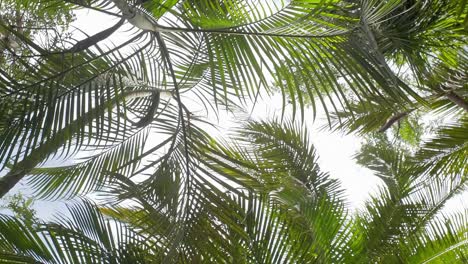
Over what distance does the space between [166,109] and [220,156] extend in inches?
17.3

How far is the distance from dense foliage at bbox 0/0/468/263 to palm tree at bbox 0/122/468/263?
1 centimetres

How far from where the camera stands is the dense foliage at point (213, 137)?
5.21ft

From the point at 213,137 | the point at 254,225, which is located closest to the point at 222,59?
the point at 213,137

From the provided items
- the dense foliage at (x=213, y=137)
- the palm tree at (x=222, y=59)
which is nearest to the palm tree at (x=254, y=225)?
the dense foliage at (x=213, y=137)

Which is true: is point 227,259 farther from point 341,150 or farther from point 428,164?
point 341,150

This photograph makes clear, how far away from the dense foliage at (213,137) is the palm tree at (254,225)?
12mm

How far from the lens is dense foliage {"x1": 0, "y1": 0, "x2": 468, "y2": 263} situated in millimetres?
1587

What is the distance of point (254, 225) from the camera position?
327 centimetres

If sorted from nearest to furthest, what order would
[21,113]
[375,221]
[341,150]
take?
A: 1. [21,113]
2. [375,221]
3. [341,150]

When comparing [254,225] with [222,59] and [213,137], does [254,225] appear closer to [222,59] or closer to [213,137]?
[213,137]

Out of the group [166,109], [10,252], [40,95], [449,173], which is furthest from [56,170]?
[449,173]

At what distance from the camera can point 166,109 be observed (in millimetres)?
2674

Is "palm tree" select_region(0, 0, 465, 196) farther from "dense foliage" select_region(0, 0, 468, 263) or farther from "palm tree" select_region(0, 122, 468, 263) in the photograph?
"palm tree" select_region(0, 122, 468, 263)

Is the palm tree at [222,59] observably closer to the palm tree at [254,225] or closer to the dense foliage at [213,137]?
the dense foliage at [213,137]
